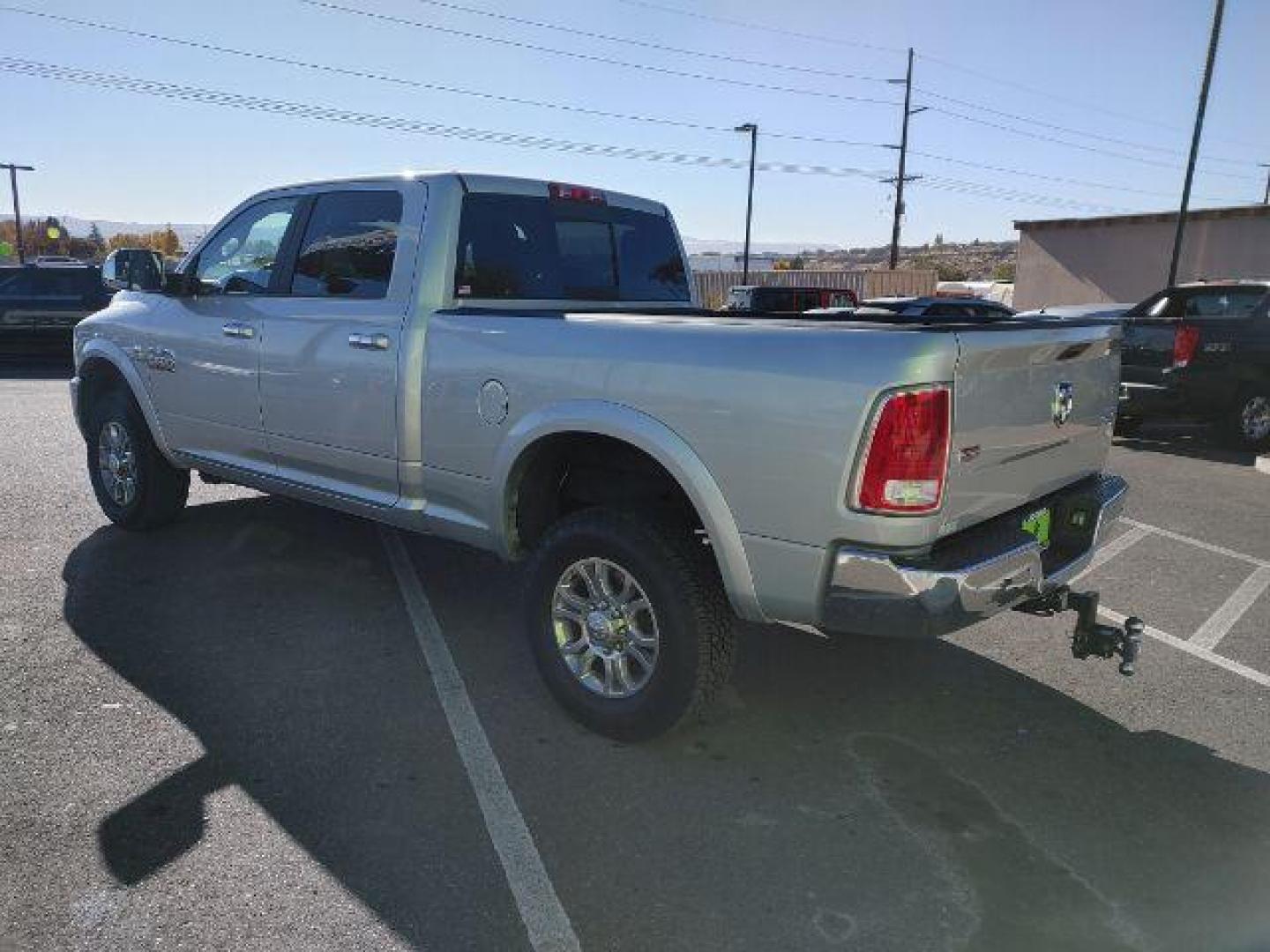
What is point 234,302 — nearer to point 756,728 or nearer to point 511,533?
point 511,533

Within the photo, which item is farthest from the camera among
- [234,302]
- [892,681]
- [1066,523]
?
[234,302]

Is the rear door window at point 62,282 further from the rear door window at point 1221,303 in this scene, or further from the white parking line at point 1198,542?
the rear door window at point 1221,303

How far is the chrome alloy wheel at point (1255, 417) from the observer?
10.1 m

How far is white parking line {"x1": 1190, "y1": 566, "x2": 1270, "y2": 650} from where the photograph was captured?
4641 millimetres

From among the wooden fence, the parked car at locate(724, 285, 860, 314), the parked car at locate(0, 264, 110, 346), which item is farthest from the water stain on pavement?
the wooden fence

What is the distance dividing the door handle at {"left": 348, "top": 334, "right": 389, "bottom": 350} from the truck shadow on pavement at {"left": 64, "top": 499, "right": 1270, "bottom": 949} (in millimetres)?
1332

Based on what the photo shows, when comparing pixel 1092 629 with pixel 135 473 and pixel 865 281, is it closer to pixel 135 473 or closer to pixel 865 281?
pixel 135 473

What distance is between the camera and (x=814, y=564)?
2.86 meters

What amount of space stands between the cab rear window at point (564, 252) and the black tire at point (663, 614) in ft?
4.41

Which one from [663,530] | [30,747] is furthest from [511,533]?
[30,747]

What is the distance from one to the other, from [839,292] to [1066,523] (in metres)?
14.1

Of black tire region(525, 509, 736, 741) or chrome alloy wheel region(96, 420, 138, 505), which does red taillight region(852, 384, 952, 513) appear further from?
chrome alloy wheel region(96, 420, 138, 505)

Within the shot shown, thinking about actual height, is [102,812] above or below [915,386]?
below

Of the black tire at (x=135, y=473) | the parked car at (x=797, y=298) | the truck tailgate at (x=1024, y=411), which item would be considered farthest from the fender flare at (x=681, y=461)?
the parked car at (x=797, y=298)
